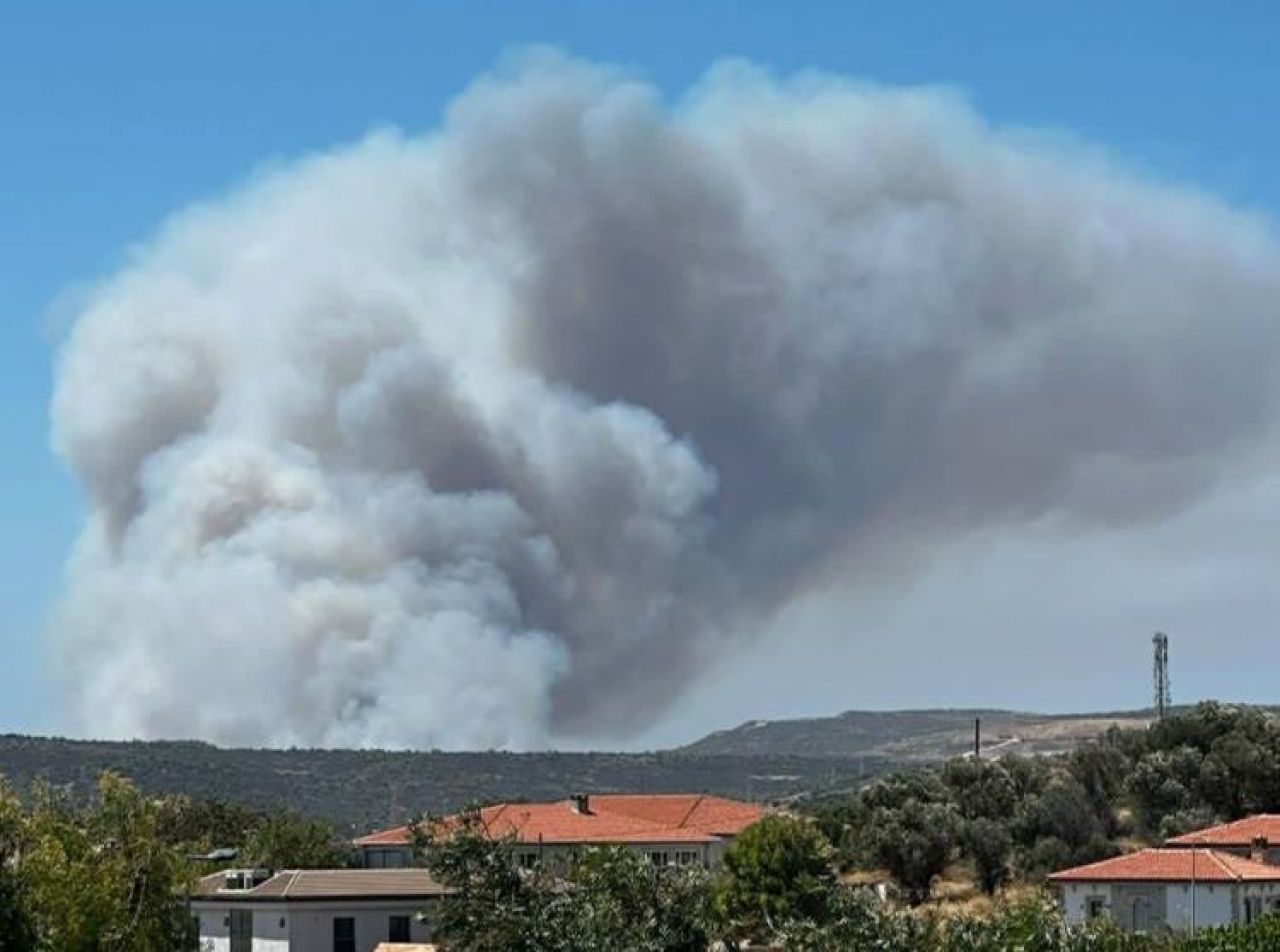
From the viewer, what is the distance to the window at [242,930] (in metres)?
64.9

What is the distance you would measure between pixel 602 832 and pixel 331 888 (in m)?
23.2

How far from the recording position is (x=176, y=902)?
5506 centimetres

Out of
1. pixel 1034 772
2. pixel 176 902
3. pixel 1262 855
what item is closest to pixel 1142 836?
pixel 1034 772

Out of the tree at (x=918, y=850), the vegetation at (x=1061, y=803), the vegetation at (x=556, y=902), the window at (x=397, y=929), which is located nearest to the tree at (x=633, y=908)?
the vegetation at (x=556, y=902)

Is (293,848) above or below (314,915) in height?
above

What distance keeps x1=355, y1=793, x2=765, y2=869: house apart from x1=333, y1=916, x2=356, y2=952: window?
49.8ft

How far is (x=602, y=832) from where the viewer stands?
87188 mm

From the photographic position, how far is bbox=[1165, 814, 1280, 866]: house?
69.1m

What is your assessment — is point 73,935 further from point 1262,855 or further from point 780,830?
point 1262,855

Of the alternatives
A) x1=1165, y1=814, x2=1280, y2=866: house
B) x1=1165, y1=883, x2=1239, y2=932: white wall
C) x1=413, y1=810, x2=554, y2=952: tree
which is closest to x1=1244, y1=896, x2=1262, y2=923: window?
x1=1165, y1=883, x2=1239, y2=932: white wall

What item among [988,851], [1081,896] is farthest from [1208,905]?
[988,851]

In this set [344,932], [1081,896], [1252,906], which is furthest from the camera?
[1081,896]

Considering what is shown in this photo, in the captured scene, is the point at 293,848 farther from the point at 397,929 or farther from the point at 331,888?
the point at 397,929

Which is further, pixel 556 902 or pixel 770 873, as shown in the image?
pixel 770 873
